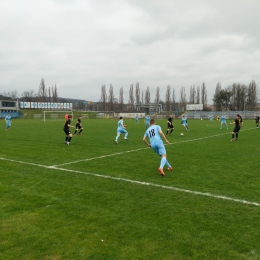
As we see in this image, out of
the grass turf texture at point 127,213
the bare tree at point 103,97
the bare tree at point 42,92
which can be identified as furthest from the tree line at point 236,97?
the grass turf texture at point 127,213

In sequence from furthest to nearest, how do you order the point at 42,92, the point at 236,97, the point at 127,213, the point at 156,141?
the point at 42,92, the point at 236,97, the point at 156,141, the point at 127,213

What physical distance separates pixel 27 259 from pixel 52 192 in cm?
290

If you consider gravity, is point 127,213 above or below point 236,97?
below

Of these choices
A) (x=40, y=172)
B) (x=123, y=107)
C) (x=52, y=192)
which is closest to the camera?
(x=52, y=192)

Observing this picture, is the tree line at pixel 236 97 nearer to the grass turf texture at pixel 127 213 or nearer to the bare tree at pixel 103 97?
the bare tree at pixel 103 97

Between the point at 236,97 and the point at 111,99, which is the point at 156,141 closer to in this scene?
the point at 236,97

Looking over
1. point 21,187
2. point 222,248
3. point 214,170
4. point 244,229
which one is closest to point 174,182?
point 214,170

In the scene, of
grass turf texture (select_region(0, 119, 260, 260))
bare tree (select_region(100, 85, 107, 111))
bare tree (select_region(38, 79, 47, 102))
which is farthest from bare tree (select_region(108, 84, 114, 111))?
grass turf texture (select_region(0, 119, 260, 260))

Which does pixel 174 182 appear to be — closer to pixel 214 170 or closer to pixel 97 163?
pixel 214 170

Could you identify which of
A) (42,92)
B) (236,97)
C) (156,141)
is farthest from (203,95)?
(156,141)

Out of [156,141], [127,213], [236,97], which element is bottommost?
[127,213]

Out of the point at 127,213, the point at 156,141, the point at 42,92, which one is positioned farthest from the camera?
the point at 42,92

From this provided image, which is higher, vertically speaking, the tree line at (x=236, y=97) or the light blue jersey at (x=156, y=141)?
the tree line at (x=236, y=97)

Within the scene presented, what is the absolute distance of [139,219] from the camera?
4895mm
